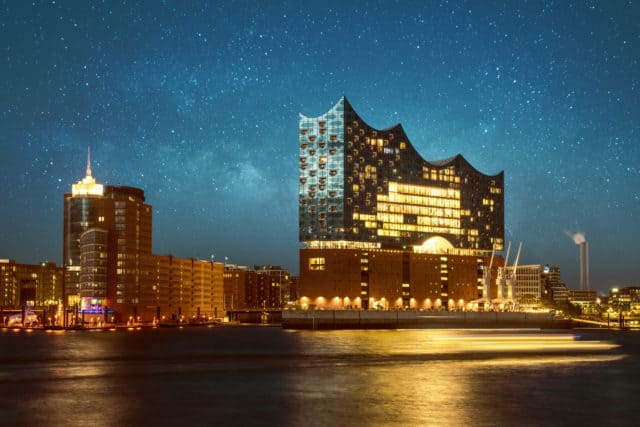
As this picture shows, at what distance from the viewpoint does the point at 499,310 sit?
198375 mm

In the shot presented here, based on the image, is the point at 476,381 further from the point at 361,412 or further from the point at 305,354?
the point at 305,354

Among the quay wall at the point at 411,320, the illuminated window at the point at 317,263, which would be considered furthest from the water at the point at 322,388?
the illuminated window at the point at 317,263

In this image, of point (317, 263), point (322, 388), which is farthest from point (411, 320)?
point (322, 388)

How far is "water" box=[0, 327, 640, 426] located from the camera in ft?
132

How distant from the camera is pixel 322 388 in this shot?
5322cm

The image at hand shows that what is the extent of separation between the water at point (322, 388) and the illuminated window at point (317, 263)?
100 meters

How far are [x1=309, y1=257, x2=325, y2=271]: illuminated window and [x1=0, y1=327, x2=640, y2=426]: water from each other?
100 meters

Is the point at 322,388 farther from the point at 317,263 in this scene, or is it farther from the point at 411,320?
the point at 317,263

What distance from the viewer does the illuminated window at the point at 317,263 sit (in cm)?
19275

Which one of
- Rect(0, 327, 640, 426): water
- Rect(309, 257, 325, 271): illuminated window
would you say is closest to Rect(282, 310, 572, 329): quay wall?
Rect(309, 257, 325, 271): illuminated window

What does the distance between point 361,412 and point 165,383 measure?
20248mm

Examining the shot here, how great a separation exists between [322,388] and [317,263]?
140 metres

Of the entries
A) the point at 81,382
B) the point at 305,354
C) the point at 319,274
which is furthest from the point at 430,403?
the point at 319,274

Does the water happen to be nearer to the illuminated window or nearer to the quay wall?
the quay wall
